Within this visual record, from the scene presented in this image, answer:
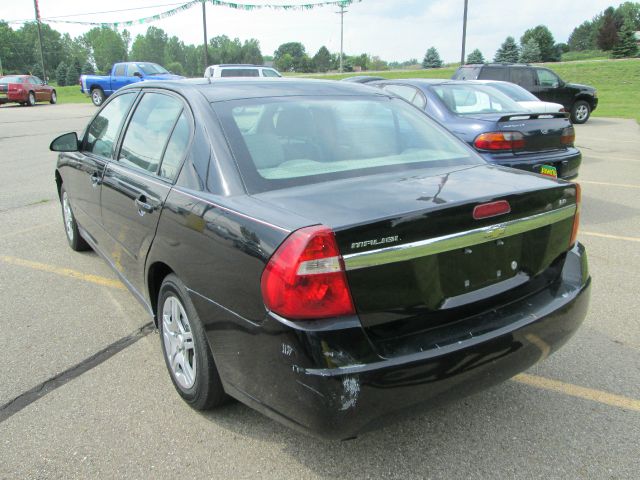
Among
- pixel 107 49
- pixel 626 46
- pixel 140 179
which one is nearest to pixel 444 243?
pixel 140 179

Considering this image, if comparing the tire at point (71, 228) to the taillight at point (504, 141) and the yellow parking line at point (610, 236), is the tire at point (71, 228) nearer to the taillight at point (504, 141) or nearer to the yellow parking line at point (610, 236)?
the taillight at point (504, 141)

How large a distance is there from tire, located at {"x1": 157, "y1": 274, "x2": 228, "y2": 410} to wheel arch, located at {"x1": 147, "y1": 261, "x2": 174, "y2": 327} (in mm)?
108

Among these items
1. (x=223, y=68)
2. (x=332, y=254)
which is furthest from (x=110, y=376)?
(x=223, y=68)

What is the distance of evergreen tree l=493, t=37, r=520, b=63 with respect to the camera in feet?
188

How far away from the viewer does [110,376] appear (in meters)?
3.17

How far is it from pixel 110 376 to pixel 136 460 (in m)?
0.83

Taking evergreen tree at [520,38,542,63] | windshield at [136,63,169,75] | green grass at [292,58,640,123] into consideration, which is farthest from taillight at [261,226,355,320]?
evergreen tree at [520,38,542,63]

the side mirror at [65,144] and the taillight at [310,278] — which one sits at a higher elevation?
the side mirror at [65,144]

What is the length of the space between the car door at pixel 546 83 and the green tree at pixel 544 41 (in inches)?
2205

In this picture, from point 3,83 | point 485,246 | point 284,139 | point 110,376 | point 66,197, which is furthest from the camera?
point 3,83

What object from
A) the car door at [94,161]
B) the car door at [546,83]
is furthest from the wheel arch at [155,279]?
the car door at [546,83]

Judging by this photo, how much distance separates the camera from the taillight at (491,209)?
2.22m

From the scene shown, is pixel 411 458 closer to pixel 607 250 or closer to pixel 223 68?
pixel 607 250

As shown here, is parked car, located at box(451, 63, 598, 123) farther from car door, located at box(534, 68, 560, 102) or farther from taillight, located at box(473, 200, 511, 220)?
taillight, located at box(473, 200, 511, 220)
